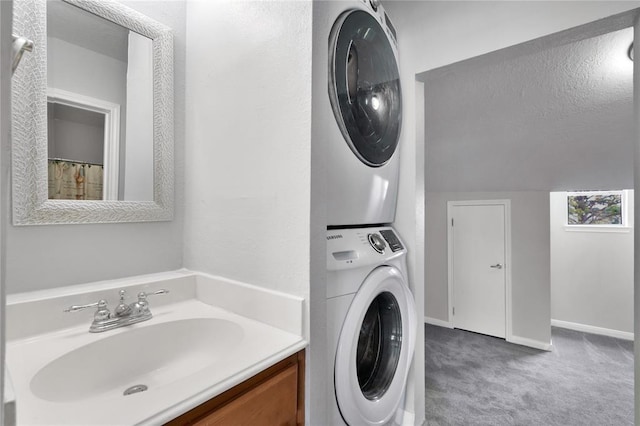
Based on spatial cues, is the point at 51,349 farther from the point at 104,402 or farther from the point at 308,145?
the point at 308,145

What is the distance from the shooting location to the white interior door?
329 cm

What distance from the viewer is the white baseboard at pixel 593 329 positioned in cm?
329

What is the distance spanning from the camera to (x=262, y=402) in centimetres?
80

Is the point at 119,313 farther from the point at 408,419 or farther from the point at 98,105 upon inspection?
the point at 408,419

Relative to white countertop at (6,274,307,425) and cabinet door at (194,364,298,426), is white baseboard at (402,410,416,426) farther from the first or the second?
white countertop at (6,274,307,425)

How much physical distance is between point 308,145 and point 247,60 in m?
0.47

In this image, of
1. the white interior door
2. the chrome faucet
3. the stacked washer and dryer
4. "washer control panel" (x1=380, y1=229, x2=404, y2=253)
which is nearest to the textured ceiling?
the stacked washer and dryer

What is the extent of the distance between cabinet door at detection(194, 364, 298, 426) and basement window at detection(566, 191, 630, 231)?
4303 millimetres

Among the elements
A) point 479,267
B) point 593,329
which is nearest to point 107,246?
point 479,267

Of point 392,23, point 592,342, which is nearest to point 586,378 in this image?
point 592,342

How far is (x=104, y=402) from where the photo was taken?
601mm

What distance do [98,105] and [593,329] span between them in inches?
196

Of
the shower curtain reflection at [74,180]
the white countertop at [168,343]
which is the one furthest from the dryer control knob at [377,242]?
the shower curtain reflection at [74,180]

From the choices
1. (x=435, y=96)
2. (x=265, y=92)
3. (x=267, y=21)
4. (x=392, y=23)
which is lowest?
(x=265, y=92)
